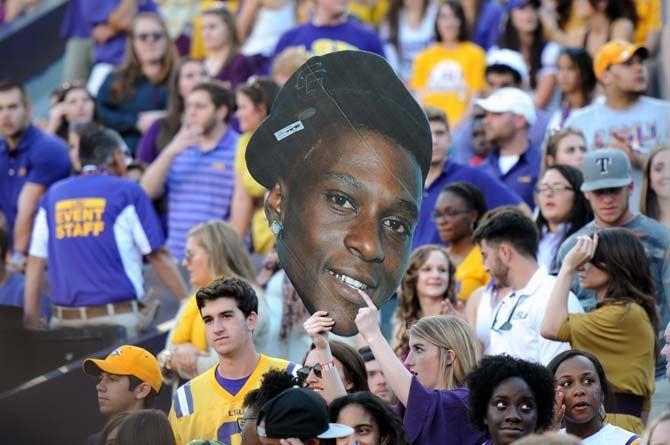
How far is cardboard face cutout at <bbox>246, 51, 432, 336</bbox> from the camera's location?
7.03 meters

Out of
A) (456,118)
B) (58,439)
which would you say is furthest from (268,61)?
(58,439)

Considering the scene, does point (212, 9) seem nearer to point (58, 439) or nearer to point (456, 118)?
point (456, 118)

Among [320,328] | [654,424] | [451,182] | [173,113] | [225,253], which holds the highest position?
[173,113]

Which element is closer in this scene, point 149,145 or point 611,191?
point 611,191

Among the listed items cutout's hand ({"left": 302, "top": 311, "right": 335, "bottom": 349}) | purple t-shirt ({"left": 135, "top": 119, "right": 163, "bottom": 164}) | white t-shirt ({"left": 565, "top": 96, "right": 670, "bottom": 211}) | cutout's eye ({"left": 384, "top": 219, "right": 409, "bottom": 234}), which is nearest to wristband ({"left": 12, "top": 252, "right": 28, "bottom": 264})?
purple t-shirt ({"left": 135, "top": 119, "right": 163, "bottom": 164})

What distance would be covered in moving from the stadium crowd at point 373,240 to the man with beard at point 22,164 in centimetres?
2

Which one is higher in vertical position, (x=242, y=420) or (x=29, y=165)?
(x=29, y=165)

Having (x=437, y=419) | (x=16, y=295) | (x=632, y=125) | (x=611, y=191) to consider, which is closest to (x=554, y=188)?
(x=611, y=191)

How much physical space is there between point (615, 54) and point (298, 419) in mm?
4670

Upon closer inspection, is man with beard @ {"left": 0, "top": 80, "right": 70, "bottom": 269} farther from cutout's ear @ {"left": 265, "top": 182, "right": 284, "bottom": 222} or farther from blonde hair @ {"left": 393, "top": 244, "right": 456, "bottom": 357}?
cutout's ear @ {"left": 265, "top": 182, "right": 284, "bottom": 222}

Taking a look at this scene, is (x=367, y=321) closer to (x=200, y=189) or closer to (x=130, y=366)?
(x=130, y=366)

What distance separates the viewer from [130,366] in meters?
7.59

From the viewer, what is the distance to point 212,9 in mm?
13078

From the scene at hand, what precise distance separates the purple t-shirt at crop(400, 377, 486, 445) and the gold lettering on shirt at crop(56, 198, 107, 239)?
3506 millimetres
